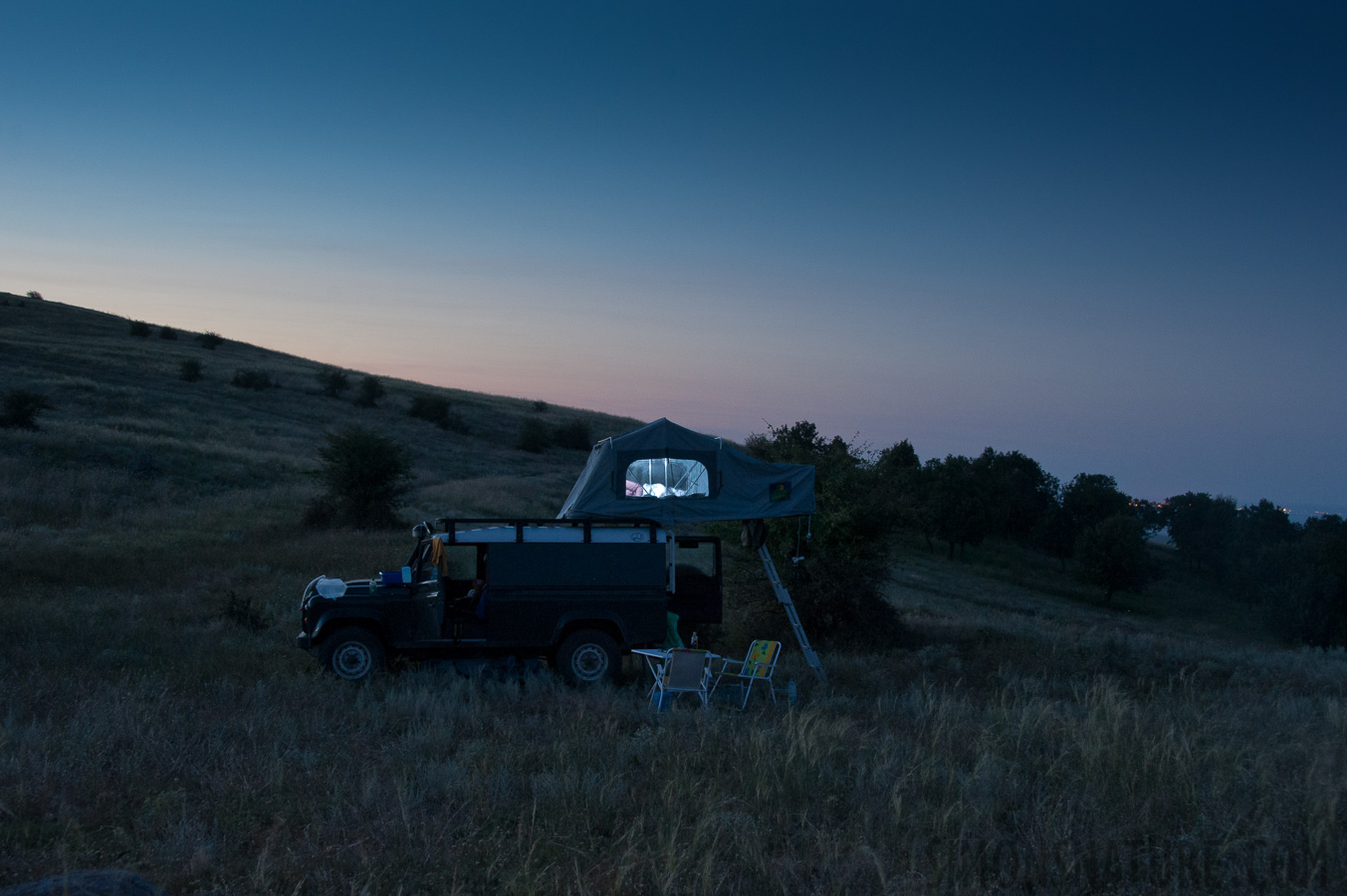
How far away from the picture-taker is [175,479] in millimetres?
29750

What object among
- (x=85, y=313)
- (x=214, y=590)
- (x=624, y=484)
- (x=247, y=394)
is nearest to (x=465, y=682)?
(x=624, y=484)

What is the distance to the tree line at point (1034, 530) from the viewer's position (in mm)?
16922

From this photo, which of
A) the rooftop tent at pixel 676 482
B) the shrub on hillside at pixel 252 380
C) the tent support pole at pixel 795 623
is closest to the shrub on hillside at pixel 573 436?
the shrub on hillside at pixel 252 380

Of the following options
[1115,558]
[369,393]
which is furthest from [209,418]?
[1115,558]

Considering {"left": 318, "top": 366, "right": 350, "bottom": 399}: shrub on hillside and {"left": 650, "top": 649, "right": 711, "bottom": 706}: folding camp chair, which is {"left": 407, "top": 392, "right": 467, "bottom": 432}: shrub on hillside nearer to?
{"left": 318, "top": 366, "right": 350, "bottom": 399}: shrub on hillside

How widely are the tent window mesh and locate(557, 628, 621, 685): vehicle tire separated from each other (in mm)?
1889

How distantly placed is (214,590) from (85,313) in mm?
82107

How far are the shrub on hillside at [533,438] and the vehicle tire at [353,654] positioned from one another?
47.3 m

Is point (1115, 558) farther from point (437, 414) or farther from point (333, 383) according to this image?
point (333, 383)

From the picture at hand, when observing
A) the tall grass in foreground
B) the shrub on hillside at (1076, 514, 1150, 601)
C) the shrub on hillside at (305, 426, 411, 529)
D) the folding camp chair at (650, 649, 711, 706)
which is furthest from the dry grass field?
the shrub on hillside at (1076, 514, 1150, 601)

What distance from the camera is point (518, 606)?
11117mm

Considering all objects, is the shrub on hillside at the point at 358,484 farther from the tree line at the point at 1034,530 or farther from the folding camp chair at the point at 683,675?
the folding camp chair at the point at 683,675

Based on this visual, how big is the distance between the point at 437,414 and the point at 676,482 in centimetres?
5150

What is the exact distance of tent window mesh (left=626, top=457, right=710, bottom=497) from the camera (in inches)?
471
